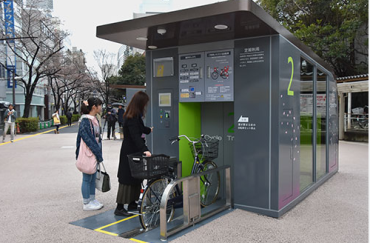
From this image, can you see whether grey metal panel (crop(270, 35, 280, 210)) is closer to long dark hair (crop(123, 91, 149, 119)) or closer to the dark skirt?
long dark hair (crop(123, 91, 149, 119))

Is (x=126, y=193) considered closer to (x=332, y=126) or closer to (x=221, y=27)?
(x=221, y=27)

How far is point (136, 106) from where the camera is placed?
428cm

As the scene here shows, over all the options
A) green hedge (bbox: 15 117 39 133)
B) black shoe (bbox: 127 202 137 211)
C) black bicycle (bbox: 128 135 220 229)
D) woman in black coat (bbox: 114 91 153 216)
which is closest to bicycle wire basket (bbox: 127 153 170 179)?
black bicycle (bbox: 128 135 220 229)

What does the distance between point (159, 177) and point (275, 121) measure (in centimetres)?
168

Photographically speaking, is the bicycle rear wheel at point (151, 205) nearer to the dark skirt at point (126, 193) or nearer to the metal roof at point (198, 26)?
the dark skirt at point (126, 193)

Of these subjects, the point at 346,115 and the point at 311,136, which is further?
the point at 346,115

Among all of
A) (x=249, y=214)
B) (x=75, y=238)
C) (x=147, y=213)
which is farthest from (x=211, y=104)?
(x=75, y=238)

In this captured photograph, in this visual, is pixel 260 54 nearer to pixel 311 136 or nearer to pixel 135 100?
pixel 135 100

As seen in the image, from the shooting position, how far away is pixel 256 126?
15.0 ft

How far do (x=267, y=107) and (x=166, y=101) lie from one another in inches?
64.5

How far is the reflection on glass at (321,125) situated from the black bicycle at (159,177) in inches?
105

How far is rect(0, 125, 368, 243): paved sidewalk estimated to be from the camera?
3.83 m

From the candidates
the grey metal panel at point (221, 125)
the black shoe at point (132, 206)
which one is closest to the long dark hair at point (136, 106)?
the black shoe at point (132, 206)

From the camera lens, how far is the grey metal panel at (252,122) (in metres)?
4.49
